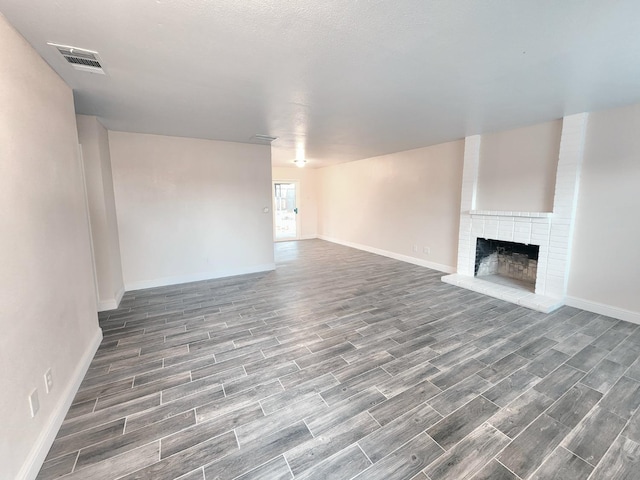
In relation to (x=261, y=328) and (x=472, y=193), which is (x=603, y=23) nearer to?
(x=472, y=193)

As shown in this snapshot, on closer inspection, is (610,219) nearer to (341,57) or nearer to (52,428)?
(341,57)

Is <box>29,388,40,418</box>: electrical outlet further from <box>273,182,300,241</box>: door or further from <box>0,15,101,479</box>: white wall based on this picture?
<box>273,182,300,241</box>: door

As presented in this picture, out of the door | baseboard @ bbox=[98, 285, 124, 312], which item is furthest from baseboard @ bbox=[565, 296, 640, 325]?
the door

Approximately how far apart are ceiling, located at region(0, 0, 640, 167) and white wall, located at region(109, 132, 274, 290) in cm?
96

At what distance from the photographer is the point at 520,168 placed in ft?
14.2

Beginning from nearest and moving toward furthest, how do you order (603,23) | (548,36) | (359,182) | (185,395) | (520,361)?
(603,23)
(548,36)
(185,395)
(520,361)
(359,182)

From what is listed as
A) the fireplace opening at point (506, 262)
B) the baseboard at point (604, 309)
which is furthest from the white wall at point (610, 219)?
the fireplace opening at point (506, 262)

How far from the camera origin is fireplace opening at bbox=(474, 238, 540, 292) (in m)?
4.64

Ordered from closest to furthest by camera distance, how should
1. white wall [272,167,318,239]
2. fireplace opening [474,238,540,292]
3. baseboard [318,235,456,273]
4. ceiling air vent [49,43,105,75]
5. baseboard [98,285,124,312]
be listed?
1. ceiling air vent [49,43,105,75]
2. baseboard [98,285,124,312]
3. fireplace opening [474,238,540,292]
4. baseboard [318,235,456,273]
5. white wall [272,167,318,239]

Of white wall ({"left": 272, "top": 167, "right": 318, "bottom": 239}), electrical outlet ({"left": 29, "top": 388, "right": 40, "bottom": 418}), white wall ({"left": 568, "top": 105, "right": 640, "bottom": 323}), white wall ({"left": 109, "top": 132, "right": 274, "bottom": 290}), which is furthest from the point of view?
white wall ({"left": 272, "top": 167, "right": 318, "bottom": 239})

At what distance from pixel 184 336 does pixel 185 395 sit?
1023 millimetres

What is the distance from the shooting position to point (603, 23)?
1.70 m

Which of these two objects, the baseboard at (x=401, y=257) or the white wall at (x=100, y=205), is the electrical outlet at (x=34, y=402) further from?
the baseboard at (x=401, y=257)

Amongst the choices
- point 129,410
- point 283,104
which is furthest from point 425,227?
point 129,410
